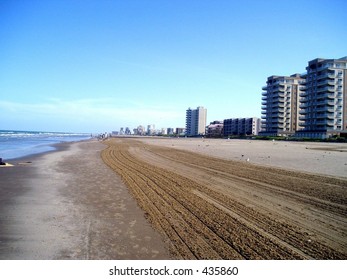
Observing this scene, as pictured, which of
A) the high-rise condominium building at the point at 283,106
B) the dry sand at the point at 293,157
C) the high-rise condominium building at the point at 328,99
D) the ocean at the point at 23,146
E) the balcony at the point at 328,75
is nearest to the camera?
the dry sand at the point at 293,157

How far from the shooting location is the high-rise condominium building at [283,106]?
443ft

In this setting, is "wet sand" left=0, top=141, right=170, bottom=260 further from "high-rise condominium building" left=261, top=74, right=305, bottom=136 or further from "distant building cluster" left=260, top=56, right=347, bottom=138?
"high-rise condominium building" left=261, top=74, right=305, bottom=136

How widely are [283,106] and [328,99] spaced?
35222 millimetres

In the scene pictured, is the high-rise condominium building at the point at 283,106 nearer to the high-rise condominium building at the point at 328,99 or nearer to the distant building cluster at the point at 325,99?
the distant building cluster at the point at 325,99

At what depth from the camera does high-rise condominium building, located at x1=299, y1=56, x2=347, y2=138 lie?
3885 inches

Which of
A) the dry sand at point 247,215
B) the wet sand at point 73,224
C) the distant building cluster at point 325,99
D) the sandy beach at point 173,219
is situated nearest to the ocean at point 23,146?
the wet sand at point 73,224

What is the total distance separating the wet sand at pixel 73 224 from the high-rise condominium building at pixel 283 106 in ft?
450

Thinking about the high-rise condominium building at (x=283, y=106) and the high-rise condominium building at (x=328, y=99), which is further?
the high-rise condominium building at (x=283, y=106)

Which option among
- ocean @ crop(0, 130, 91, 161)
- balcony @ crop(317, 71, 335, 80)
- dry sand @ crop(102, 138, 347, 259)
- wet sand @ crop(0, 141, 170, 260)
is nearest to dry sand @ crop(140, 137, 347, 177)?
dry sand @ crop(102, 138, 347, 259)

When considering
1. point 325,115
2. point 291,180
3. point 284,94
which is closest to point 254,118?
point 284,94

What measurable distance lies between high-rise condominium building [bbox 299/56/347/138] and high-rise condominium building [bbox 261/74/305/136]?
27308mm

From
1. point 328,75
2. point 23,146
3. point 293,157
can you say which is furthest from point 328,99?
point 23,146

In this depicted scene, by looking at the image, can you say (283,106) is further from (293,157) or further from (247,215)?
(247,215)

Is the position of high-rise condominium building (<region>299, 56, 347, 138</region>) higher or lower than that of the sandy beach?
higher
